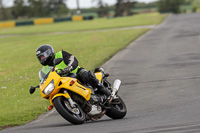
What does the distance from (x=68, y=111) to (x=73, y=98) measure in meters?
0.46

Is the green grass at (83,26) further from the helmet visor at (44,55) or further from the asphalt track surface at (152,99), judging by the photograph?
the helmet visor at (44,55)

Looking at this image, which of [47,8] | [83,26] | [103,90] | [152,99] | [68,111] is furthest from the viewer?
[47,8]

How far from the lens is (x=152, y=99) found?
10.3 m

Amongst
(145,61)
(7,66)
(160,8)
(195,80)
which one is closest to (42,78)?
(195,80)

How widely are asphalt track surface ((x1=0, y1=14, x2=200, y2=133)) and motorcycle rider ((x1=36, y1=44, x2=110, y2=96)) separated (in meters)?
0.79

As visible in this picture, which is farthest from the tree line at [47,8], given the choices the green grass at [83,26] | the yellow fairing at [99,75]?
the yellow fairing at [99,75]

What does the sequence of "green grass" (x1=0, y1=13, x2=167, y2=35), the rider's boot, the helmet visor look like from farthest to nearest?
"green grass" (x1=0, y1=13, x2=167, y2=35) → the rider's boot → the helmet visor

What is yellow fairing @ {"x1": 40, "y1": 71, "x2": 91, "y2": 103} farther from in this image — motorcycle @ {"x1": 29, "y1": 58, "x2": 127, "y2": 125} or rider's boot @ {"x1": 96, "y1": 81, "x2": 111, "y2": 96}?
rider's boot @ {"x1": 96, "y1": 81, "x2": 111, "y2": 96}

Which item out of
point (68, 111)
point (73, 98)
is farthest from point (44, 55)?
point (68, 111)

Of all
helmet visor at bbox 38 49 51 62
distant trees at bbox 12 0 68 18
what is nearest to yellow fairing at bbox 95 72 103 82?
helmet visor at bbox 38 49 51 62

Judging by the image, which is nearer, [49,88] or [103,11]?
[49,88]

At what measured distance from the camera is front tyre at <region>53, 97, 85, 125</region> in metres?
7.49

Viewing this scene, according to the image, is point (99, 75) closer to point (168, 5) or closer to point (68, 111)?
point (68, 111)

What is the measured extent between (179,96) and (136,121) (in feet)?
9.05
